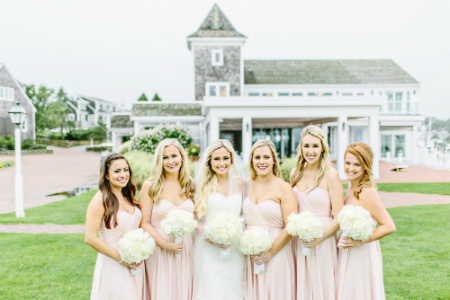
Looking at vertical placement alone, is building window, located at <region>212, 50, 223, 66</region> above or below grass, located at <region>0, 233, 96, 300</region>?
above

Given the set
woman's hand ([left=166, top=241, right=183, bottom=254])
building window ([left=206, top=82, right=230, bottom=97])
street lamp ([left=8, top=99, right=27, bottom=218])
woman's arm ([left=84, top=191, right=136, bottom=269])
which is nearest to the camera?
woman's arm ([left=84, top=191, right=136, bottom=269])

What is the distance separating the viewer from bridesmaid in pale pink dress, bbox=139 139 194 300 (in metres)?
3.54

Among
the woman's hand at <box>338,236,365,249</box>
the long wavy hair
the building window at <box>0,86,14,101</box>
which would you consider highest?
the building window at <box>0,86,14,101</box>

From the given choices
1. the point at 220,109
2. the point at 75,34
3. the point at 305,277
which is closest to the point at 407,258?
the point at 305,277

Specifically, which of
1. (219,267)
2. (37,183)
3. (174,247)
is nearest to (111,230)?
(174,247)

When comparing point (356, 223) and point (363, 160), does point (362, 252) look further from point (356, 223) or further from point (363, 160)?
point (363, 160)

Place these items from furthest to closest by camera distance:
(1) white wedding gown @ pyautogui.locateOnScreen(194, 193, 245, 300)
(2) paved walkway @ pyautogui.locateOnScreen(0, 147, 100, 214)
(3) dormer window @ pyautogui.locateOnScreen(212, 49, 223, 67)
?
(3) dormer window @ pyautogui.locateOnScreen(212, 49, 223, 67) → (2) paved walkway @ pyautogui.locateOnScreen(0, 147, 100, 214) → (1) white wedding gown @ pyautogui.locateOnScreen(194, 193, 245, 300)

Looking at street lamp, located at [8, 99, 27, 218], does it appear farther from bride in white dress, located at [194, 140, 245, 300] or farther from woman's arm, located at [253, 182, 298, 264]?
woman's arm, located at [253, 182, 298, 264]

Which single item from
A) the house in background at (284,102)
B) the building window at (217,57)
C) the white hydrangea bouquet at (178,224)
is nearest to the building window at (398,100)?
the house in background at (284,102)

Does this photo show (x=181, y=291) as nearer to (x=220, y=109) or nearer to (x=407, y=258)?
(x=407, y=258)

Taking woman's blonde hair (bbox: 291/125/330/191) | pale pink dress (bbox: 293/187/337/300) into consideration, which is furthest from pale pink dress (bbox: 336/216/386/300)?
woman's blonde hair (bbox: 291/125/330/191)

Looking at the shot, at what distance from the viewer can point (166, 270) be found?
3.58 meters

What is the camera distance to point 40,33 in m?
A: 22.6

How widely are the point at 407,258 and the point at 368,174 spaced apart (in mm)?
4045
